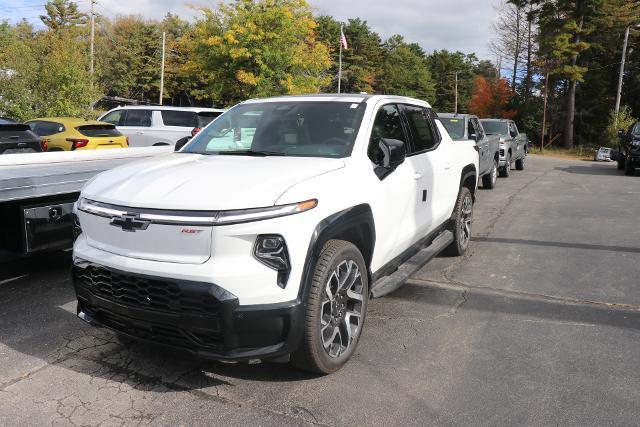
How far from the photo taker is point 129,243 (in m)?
3.08

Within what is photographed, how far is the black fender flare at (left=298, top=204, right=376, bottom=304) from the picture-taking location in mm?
3027

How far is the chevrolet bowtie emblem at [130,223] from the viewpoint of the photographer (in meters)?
2.99

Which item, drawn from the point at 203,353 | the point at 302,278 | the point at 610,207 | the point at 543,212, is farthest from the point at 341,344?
the point at 610,207

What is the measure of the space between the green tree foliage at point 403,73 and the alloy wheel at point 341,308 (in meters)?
70.5

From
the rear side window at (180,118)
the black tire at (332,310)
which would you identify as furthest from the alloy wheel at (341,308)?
the rear side window at (180,118)

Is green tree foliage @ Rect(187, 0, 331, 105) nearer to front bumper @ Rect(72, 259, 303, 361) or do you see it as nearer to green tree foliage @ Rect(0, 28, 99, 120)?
green tree foliage @ Rect(0, 28, 99, 120)

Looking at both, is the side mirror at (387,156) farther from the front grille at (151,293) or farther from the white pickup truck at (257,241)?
the front grille at (151,293)

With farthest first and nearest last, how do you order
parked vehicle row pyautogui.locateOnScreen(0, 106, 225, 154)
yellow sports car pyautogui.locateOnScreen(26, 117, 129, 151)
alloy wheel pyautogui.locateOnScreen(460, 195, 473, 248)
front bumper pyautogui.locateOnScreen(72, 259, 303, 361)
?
yellow sports car pyautogui.locateOnScreen(26, 117, 129, 151), parked vehicle row pyautogui.locateOnScreen(0, 106, 225, 154), alloy wheel pyautogui.locateOnScreen(460, 195, 473, 248), front bumper pyautogui.locateOnScreen(72, 259, 303, 361)

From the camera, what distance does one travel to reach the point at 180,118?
15.2 metres

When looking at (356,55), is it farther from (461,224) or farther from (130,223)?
(130,223)

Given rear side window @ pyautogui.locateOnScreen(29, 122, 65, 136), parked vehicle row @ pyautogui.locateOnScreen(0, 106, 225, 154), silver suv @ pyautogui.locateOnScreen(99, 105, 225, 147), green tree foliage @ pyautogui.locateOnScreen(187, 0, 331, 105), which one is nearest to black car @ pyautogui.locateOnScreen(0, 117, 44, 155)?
parked vehicle row @ pyautogui.locateOnScreen(0, 106, 225, 154)

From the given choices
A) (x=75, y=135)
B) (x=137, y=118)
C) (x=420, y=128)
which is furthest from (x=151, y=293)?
(x=137, y=118)

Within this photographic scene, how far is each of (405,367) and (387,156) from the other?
4.98ft

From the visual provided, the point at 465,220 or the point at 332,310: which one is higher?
the point at 465,220
